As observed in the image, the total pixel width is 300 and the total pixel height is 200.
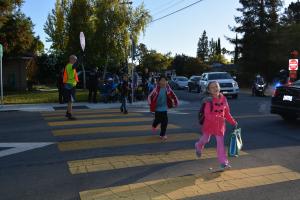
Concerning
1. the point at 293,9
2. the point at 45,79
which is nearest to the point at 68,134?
the point at 45,79

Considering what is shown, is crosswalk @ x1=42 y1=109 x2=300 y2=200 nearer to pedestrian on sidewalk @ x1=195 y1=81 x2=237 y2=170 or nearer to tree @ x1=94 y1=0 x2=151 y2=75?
pedestrian on sidewalk @ x1=195 y1=81 x2=237 y2=170

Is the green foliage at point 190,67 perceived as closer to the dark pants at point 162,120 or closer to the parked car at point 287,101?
the parked car at point 287,101

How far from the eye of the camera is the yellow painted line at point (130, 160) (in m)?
7.77

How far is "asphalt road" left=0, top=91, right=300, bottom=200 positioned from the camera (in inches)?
251

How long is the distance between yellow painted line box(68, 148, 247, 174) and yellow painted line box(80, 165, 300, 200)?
3.68 feet

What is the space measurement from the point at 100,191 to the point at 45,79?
5554cm

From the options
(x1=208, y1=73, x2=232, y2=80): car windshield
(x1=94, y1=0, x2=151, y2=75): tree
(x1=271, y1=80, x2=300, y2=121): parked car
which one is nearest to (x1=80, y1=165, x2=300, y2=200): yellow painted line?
(x1=271, y1=80, x2=300, y2=121): parked car

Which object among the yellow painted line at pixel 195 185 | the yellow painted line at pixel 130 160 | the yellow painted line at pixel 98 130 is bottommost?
the yellow painted line at pixel 195 185

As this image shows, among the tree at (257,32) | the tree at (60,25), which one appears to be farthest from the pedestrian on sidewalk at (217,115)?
the tree at (257,32)

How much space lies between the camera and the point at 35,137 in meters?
11.1

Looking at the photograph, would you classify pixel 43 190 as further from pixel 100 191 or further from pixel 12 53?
pixel 12 53

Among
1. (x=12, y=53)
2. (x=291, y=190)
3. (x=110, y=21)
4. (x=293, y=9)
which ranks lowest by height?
(x=291, y=190)

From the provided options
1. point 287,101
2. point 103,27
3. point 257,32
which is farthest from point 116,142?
point 257,32

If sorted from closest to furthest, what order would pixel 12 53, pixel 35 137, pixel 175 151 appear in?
1. pixel 175 151
2. pixel 35 137
3. pixel 12 53
